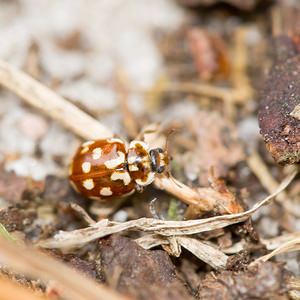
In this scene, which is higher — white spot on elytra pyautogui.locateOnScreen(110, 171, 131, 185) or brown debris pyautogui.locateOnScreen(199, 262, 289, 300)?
brown debris pyautogui.locateOnScreen(199, 262, 289, 300)

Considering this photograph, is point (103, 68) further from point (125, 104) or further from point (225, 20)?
point (225, 20)

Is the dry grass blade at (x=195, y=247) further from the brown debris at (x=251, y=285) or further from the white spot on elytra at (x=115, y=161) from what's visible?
the white spot on elytra at (x=115, y=161)

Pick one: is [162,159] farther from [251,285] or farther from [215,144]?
[251,285]

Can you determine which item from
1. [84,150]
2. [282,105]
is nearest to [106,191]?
[84,150]

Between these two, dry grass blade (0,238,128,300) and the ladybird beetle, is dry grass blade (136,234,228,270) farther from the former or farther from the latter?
dry grass blade (0,238,128,300)

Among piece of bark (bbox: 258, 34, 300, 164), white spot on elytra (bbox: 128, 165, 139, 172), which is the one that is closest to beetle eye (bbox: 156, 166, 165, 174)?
white spot on elytra (bbox: 128, 165, 139, 172)

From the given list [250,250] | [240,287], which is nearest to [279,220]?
[250,250]
